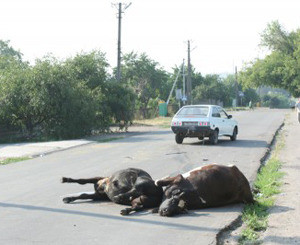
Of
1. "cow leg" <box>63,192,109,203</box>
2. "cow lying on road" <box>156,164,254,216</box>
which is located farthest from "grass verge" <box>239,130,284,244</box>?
"cow leg" <box>63,192,109,203</box>

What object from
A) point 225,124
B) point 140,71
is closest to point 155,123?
point 225,124

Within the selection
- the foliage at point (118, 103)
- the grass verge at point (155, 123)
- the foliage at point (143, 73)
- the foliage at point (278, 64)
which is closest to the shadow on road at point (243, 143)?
the foliage at point (118, 103)

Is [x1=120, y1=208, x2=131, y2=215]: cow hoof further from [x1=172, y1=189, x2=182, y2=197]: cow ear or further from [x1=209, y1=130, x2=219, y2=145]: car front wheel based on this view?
[x1=209, y1=130, x2=219, y2=145]: car front wheel

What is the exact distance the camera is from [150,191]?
7.59m

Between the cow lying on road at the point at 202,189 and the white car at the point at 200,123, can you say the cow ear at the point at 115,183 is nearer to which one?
the cow lying on road at the point at 202,189

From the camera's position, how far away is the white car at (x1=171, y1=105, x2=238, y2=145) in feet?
65.8

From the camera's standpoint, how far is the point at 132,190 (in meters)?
7.70

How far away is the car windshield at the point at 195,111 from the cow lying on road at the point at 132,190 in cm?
1269

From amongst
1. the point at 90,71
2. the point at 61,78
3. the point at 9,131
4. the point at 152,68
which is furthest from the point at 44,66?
the point at 152,68

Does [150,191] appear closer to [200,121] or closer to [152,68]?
[200,121]

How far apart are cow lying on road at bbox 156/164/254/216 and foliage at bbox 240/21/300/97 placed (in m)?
38.2

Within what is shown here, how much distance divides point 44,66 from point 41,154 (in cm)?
858

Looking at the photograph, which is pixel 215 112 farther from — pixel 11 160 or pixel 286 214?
pixel 286 214

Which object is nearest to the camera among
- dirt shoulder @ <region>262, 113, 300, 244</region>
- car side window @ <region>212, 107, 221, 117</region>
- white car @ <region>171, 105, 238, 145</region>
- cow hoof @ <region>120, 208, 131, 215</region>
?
dirt shoulder @ <region>262, 113, 300, 244</region>
